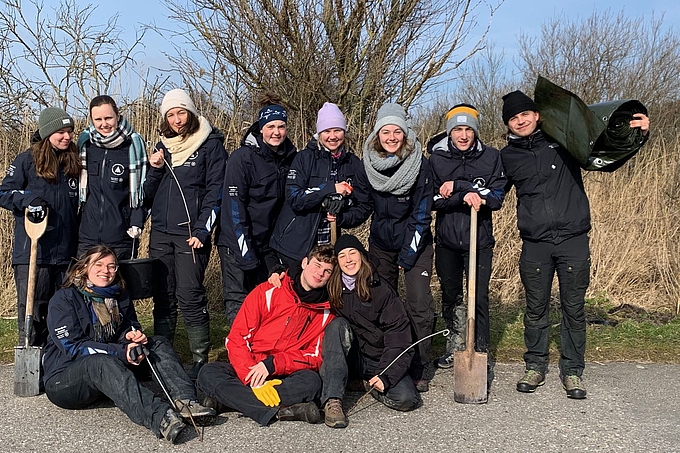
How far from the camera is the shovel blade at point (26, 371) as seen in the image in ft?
16.1

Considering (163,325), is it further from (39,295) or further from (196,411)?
(196,411)

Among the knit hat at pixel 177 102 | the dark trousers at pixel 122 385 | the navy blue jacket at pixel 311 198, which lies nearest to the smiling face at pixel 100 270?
the dark trousers at pixel 122 385

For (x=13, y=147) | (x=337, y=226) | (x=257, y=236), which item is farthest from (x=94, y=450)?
(x=13, y=147)

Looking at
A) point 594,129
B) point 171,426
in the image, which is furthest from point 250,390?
point 594,129

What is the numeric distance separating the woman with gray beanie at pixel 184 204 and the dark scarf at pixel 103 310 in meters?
0.61

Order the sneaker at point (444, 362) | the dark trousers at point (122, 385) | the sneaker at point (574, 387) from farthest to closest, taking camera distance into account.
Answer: the sneaker at point (444, 362), the sneaker at point (574, 387), the dark trousers at point (122, 385)

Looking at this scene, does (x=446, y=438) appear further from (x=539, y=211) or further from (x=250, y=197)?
(x=250, y=197)

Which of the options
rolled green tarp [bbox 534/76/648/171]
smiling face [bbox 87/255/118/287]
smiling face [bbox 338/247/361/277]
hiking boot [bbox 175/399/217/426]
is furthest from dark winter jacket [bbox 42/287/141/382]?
rolled green tarp [bbox 534/76/648/171]

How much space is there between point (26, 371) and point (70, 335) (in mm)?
707

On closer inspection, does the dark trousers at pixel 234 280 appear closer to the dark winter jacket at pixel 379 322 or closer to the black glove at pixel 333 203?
the black glove at pixel 333 203

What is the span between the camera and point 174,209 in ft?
17.7

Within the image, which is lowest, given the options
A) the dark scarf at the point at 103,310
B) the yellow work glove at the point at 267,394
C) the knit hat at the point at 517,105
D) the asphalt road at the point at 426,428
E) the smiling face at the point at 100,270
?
the asphalt road at the point at 426,428

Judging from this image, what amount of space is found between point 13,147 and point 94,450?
19.8 ft

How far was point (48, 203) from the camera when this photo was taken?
17.2 ft
